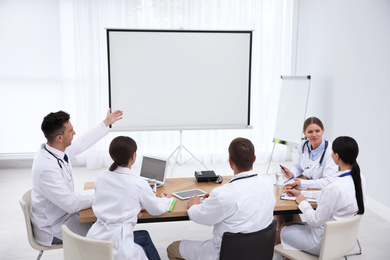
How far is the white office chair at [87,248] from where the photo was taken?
6.54 ft

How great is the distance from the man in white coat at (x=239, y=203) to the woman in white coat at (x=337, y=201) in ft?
1.31

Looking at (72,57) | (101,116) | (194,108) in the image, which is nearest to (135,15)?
(72,57)

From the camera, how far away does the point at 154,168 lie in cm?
308

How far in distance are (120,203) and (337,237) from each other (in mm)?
1323

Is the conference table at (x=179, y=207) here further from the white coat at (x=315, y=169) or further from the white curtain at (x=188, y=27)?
the white curtain at (x=188, y=27)

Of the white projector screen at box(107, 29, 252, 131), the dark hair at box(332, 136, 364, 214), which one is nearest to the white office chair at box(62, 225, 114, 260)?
the dark hair at box(332, 136, 364, 214)

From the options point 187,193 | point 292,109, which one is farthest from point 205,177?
point 292,109

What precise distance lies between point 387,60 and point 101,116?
166 inches

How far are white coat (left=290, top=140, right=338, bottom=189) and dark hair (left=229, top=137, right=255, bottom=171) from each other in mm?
974

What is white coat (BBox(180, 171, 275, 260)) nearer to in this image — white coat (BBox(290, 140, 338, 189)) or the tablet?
the tablet

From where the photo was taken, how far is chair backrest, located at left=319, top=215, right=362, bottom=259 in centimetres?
227

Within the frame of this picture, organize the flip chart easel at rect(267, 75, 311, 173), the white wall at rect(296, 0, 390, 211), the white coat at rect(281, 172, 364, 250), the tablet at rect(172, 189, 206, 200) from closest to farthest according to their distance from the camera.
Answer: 1. the white coat at rect(281, 172, 364, 250)
2. the tablet at rect(172, 189, 206, 200)
3. the white wall at rect(296, 0, 390, 211)
4. the flip chart easel at rect(267, 75, 311, 173)

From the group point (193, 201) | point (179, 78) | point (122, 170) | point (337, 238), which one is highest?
point (179, 78)

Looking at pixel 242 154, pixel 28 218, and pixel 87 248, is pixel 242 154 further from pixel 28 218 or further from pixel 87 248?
pixel 28 218
